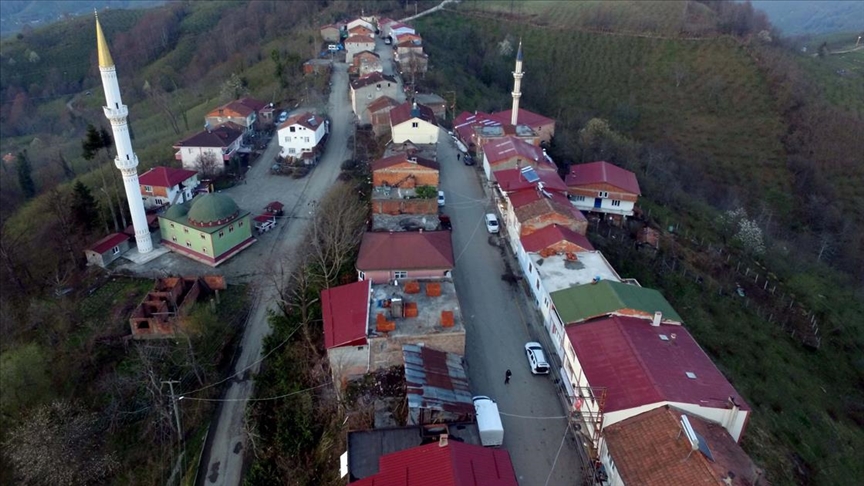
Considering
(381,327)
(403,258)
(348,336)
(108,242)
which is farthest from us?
(108,242)

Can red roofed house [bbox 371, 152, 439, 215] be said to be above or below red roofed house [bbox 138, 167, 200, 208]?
above

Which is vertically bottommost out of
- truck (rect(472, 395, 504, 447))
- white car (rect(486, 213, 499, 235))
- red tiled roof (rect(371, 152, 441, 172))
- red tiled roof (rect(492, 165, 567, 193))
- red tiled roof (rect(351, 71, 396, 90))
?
truck (rect(472, 395, 504, 447))

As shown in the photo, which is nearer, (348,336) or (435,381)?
(435,381)

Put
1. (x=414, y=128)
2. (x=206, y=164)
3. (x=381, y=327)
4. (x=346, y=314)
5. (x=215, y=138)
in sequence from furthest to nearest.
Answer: (x=215, y=138) < (x=206, y=164) < (x=414, y=128) < (x=346, y=314) < (x=381, y=327)

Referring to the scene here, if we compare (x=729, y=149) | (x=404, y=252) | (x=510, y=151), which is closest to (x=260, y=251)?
(x=404, y=252)

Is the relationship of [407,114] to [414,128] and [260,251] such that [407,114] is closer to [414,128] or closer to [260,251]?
[414,128]

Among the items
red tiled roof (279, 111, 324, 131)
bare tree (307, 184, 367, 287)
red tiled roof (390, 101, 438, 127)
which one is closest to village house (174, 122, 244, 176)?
red tiled roof (279, 111, 324, 131)

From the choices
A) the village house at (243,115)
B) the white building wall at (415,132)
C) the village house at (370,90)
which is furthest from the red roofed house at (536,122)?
the village house at (243,115)

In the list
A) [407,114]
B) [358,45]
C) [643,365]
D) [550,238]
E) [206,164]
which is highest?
[358,45]

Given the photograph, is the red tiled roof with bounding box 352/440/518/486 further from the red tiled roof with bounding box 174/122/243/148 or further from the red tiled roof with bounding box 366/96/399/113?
the red tiled roof with bounding box 366/96/399/113
